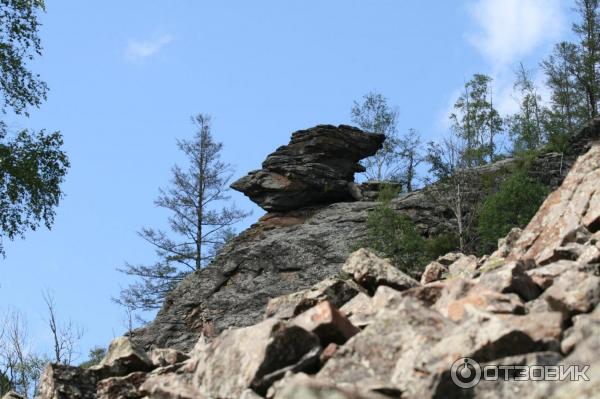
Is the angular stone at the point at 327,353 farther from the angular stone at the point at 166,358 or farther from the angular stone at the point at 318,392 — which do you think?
the angular stone at the point at 166,358

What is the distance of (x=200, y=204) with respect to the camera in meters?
44.9

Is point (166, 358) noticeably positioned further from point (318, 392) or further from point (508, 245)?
point (508, 245)

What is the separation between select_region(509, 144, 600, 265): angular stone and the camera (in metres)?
12.9

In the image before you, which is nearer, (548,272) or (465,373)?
(465,373)

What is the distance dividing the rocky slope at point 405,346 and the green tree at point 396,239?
16604mm

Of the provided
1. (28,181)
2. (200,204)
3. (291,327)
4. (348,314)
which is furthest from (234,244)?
(291,327)

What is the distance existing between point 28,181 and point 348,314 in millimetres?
17375

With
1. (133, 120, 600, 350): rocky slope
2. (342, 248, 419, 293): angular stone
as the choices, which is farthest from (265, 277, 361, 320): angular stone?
(133, 120, 600, 350): rocky slope

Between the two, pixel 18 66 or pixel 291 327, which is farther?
pixel 18 66

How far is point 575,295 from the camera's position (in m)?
8.78

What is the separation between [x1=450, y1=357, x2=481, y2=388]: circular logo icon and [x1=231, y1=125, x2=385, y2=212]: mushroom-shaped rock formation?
106ft

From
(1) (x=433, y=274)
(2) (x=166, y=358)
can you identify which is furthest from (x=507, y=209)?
(2) (x=166, y=358)

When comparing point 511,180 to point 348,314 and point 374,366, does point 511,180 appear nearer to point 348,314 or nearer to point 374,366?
point 348,314

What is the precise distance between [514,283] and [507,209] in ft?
63.3
